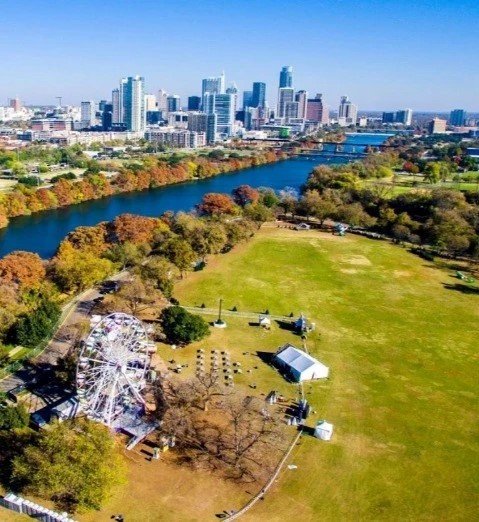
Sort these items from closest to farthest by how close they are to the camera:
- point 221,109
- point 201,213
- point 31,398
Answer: point 31,398
point 201,213
point 221,109

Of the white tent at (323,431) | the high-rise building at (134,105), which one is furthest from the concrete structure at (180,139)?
the white tent at (323,431)

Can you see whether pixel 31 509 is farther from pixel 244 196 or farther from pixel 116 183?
pixel 116 183

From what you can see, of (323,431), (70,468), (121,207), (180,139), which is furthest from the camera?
(180,139)

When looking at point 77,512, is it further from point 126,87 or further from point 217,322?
point 126,87

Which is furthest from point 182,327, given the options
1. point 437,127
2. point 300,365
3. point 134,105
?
point 437,127

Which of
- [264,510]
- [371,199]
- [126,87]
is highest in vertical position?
[126,87]

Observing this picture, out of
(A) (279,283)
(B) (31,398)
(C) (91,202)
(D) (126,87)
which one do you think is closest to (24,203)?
(C) (91,202)

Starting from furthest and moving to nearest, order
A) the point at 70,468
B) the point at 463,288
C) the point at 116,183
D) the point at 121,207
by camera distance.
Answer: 1. the point at 116,183
2. the point at 121,207
3. the point at 463,288
4. the point at 70,468
